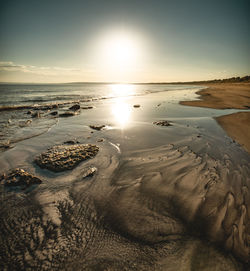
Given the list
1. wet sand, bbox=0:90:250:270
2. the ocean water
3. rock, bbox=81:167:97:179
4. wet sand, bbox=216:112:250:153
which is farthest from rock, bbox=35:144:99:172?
the ocean water

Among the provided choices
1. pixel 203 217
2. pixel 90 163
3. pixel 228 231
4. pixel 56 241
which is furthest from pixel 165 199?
pixel 90 163

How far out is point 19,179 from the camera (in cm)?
305

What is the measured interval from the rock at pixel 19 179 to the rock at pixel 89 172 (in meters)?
0.98

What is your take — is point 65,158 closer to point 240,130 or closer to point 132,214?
point 132,214

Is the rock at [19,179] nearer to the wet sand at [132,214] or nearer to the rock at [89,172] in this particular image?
the wet sand at [132,214]

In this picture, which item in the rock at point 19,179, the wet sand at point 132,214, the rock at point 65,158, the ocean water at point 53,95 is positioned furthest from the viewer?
the ocean water at point 53,95

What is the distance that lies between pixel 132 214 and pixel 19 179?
8.82ft

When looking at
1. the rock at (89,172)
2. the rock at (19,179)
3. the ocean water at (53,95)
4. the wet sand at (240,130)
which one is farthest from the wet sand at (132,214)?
the ocean water at (53,95)

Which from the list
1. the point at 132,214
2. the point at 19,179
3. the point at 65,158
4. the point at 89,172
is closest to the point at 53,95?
the point at 65,158

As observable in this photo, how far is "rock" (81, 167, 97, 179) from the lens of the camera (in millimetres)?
3266

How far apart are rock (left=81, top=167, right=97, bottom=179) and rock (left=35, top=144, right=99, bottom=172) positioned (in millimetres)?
425

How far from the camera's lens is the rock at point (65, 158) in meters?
3.55

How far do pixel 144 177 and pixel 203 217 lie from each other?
134 centimetres

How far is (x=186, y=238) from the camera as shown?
1926 millimetres
